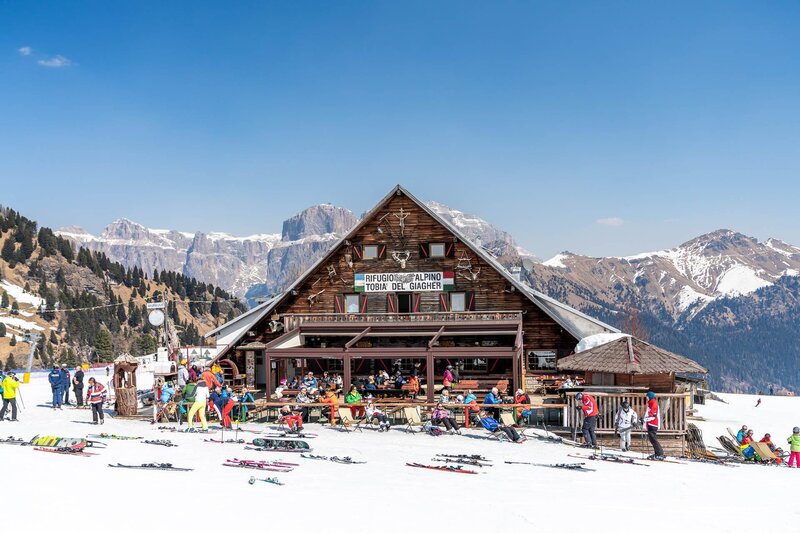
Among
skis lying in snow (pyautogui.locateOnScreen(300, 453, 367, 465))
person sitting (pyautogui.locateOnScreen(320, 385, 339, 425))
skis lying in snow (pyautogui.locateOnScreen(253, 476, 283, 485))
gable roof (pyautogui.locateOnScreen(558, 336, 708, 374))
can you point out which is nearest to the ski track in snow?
skis lying in snow (pyautogui.locateOnScreen(253, 476, 283, 485))

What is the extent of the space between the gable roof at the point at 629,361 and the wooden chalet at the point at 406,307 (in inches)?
397

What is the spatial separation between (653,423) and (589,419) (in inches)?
70.5

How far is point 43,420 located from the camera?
24703mm

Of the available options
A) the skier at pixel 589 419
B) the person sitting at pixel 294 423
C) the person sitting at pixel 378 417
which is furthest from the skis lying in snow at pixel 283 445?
the skier at pixel 589 419

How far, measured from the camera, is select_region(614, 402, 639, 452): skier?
2025cm

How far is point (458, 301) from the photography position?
1442 inches

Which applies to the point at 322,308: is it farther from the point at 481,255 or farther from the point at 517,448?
the point at 517,448

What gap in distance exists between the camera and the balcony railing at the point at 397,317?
1396 inches

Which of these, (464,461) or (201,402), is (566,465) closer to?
(464,461)

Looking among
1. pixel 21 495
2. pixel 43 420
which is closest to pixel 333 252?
pixel 43 420

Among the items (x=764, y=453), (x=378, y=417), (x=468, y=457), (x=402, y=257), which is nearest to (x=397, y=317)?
(x=402, y=257)

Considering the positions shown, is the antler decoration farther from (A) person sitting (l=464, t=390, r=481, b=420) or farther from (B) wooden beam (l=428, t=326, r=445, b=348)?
(A) person sitting (l=464, t=390, r=481, b=420)

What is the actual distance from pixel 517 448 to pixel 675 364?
6629 millimetres

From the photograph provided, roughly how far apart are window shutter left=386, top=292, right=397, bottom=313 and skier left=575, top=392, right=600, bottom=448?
1701 cm
